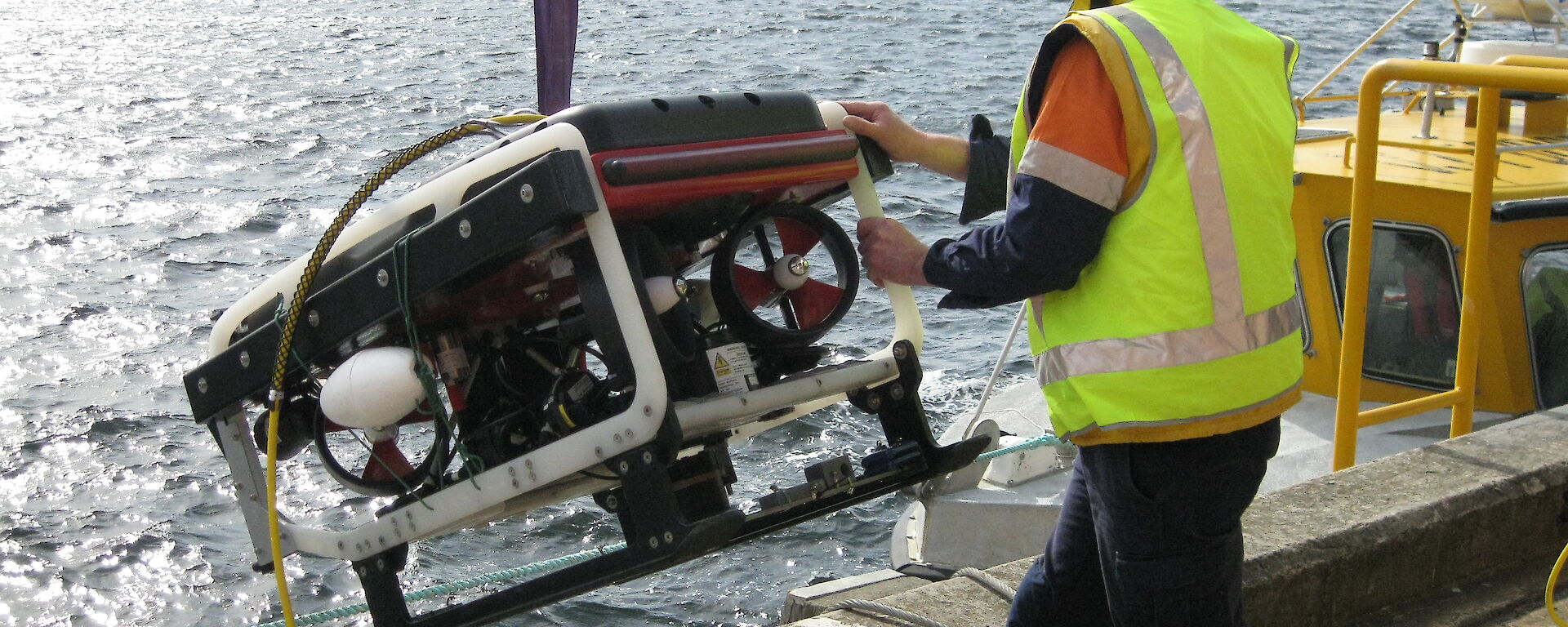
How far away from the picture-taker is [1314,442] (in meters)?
6.16

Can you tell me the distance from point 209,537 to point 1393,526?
18.0ft

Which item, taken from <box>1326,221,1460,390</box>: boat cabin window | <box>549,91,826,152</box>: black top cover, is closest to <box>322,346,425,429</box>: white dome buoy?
<box>549,91,826,152</box>: black top cover

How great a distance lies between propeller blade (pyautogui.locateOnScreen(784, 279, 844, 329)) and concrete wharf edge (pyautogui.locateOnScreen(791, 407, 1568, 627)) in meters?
0.63

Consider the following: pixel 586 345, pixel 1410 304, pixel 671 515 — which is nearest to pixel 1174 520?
pixel 671 515

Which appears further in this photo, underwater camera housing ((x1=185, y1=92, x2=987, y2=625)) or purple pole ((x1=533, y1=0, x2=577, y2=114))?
purple pole ((x1=533, y1=0, x2=577, y2=114))

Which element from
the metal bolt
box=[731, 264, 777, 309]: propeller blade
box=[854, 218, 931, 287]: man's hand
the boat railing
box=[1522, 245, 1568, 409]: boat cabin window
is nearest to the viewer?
box=[854, 218, 931, 287]: man's hand

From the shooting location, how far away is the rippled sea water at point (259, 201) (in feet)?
22.2

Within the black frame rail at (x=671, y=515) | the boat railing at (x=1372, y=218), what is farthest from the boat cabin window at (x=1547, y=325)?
the black frame rail at (x=671, y=515)

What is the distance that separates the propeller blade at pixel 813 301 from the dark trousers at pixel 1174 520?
3.26 feet

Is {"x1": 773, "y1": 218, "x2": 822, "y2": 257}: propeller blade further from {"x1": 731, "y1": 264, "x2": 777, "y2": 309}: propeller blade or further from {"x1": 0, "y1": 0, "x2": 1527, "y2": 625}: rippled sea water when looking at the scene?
{"x1": 0, "y1": 0, "x2": 1527, "y2": 625}: rippled sea water

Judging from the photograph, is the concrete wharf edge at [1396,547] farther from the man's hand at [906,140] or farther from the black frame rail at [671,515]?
the man's hand at [906,140]

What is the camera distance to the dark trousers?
2.37 meters

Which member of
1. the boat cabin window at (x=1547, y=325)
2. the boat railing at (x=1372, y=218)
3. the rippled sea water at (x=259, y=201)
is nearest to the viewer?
the boat railing at (x=1372, y=218)

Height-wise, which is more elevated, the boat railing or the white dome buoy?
the white dome buoy
